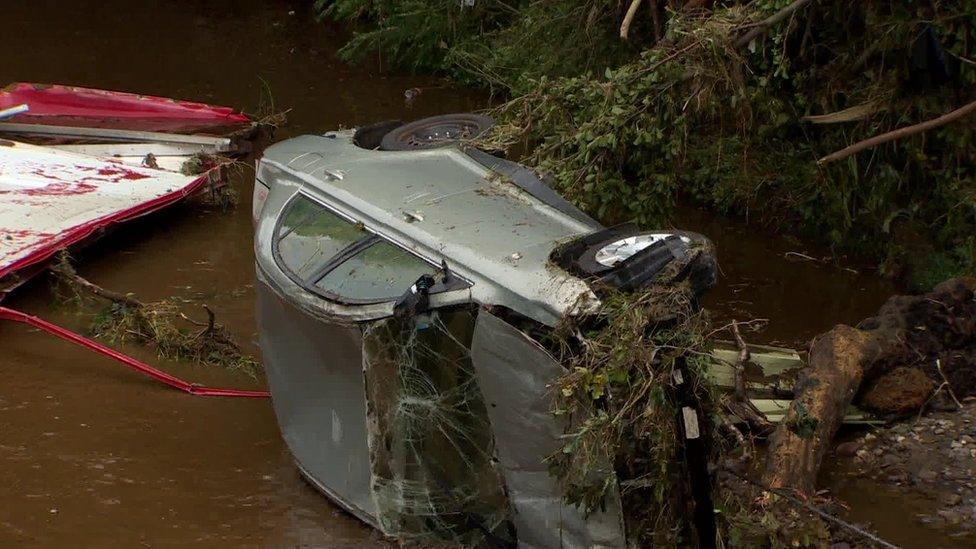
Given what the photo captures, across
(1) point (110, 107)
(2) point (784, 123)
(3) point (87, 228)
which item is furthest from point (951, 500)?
(1) point (110, 107)

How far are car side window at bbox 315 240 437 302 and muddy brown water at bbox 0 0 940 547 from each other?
4.26 ft

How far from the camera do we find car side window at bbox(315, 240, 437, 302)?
212 inches

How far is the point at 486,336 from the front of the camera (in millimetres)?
4812

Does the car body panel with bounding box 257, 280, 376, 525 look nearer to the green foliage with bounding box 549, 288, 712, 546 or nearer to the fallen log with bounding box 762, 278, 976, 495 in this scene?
the green foliage with bounding box 549, 288, 712, 546

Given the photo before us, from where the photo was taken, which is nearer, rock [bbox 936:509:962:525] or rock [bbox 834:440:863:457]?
rock [bbox 936:509:962:525]

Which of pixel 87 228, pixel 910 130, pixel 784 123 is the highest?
pixel 910 130

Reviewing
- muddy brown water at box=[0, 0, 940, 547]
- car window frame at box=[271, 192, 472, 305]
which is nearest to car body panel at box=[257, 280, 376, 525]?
car window frame at box=[271, 192, 472, 305]

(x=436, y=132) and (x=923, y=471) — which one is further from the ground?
(x=436, y=132)

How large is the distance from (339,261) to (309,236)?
16.6 inches

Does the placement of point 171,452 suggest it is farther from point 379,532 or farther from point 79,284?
point 79,284

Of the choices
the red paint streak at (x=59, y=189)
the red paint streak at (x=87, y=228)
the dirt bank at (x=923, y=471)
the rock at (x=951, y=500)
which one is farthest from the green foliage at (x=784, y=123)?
the red paint streak at (x=59, y=189)

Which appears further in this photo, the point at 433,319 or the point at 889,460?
the point at 889,460

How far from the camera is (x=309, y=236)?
6109 mm

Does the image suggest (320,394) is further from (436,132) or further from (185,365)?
(185,365)
